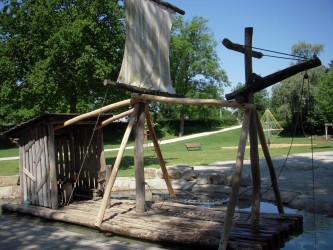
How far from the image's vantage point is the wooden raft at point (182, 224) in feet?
23.2

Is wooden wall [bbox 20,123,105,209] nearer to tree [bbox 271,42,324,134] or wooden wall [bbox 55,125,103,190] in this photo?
wooden wall [bbox 55,125,103,190]

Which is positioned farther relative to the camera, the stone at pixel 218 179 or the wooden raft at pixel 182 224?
the stone at pixel 218 179

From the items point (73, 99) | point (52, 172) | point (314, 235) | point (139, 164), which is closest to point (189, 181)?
point (139, 164)

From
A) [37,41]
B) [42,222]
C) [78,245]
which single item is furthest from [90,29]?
[78,245]

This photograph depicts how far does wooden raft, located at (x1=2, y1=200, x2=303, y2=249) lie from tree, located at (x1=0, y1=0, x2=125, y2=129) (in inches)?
418

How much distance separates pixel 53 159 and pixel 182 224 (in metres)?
4.51

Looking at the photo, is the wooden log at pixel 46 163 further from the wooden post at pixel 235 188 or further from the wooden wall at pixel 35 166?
the wooden post at pixel 235 188

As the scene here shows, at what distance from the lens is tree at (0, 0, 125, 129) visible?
1980 cm

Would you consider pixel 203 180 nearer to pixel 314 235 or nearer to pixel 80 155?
pixel 80 155

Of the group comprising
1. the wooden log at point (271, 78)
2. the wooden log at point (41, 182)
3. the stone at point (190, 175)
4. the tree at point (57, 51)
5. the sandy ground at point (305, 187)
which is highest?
the tree at point (57, 51)

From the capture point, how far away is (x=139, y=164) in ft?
31.2

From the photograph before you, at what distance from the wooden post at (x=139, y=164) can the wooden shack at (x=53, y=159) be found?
1.36m

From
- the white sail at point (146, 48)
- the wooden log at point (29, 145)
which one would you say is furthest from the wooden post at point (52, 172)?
the white sail at point (146, 48)

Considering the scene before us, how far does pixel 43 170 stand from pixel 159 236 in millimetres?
4981
